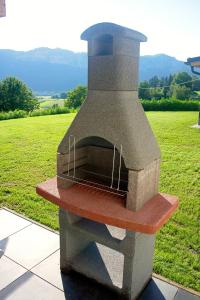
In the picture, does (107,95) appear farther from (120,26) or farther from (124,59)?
(120,26)

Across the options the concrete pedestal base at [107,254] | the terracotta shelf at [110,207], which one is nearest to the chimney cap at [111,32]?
the terracotta shelf at [110,207]

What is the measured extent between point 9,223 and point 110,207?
233cm

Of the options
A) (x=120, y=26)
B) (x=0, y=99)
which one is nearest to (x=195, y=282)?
(x=120, y=26)

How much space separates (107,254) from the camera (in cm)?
300

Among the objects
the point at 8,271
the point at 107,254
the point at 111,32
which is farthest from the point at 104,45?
the point at 8,271

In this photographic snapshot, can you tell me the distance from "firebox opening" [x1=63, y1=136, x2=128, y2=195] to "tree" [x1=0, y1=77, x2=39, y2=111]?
3528 cm

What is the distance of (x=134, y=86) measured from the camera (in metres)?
2.16

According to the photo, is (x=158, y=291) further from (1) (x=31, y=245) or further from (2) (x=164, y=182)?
(2) (x=164, y=182)

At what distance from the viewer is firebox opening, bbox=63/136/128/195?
2.65 metres

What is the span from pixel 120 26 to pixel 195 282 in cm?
273

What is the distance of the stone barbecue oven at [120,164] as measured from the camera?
199cm

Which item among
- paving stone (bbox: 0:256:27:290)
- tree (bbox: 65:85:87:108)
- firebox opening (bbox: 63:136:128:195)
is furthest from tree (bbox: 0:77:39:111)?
firebox opening (bbox: 63:136:128:195)

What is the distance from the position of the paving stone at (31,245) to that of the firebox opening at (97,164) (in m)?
1.18

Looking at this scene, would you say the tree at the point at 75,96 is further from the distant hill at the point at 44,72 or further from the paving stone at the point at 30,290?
the distant hill at the point at 44,72
